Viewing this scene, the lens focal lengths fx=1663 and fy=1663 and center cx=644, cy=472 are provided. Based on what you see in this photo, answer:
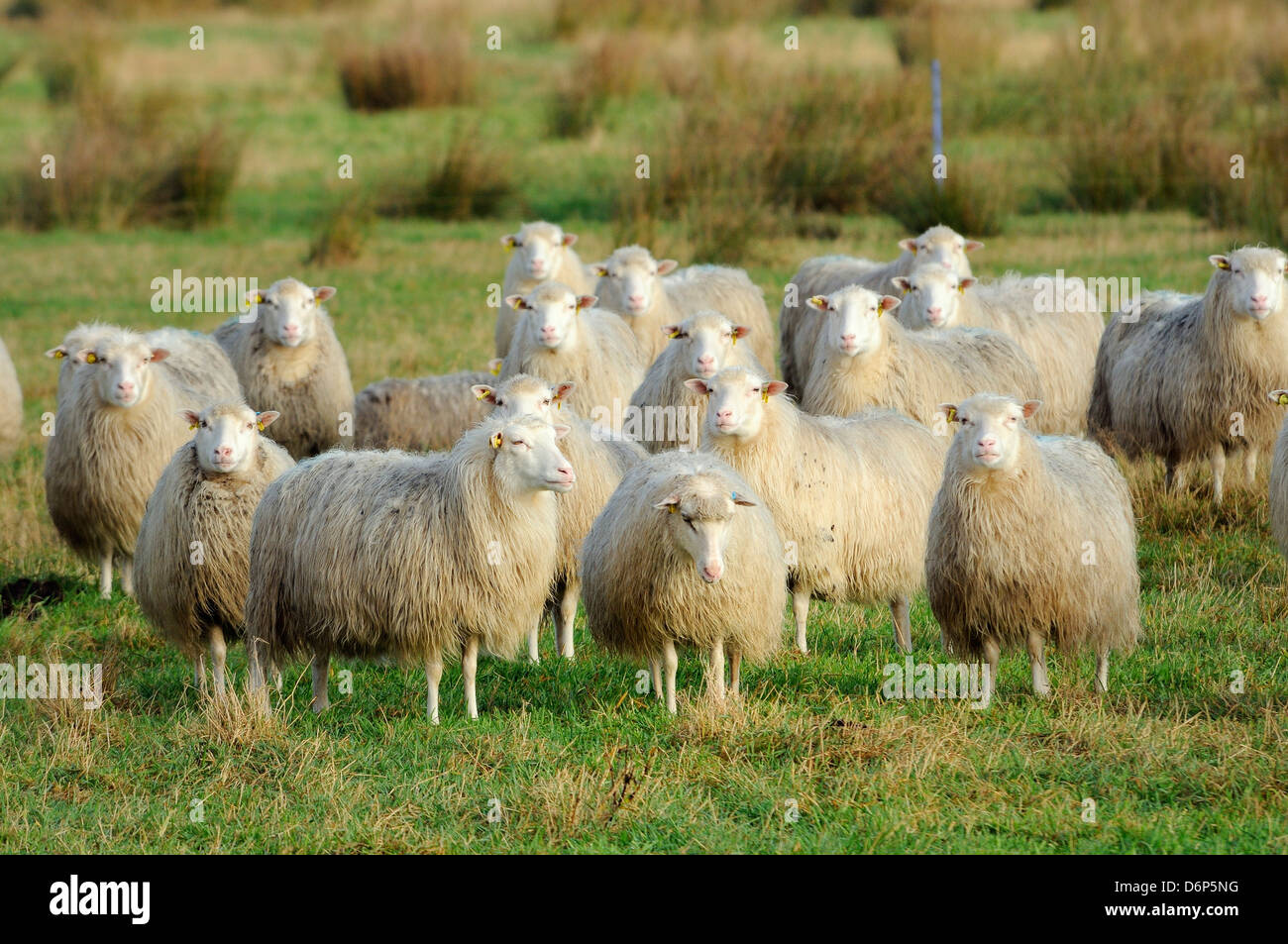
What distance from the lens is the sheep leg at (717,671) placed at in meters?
5.94

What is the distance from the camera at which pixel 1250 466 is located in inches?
348

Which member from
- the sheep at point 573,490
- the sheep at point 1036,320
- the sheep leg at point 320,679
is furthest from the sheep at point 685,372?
the sheep leg at point 320,679

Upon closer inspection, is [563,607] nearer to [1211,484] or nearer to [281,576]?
[281,576]

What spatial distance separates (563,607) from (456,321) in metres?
7.09

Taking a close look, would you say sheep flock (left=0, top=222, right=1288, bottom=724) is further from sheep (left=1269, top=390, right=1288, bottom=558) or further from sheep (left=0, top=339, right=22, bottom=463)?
sheep (left=0, top=339, right=22, bottom=463)

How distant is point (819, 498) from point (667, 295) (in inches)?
163

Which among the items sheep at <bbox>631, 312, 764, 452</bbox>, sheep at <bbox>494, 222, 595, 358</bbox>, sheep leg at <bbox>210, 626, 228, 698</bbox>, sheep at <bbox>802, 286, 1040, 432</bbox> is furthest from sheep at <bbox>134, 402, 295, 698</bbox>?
sheep at <bbox>494, 222, 595, 358</bbox>

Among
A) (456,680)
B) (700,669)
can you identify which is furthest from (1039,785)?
(456,680)

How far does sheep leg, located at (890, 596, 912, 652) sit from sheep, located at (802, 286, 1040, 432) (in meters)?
1.33

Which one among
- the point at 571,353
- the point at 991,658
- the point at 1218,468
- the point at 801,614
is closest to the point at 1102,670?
the point at 991,658

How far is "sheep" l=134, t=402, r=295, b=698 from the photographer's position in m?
6.59

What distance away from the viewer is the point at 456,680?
673 centimetres

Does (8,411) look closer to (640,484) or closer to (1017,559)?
(640,484)

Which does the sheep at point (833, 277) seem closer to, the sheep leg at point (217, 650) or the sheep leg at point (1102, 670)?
the sheep leg at point (1102, 670)
